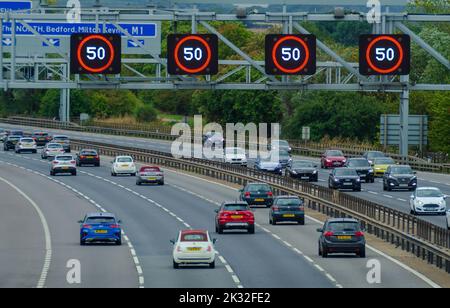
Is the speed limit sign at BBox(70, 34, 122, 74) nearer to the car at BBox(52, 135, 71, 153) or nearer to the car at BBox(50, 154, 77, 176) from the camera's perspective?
Result: the car at BBox(50, 154, 77, 176)

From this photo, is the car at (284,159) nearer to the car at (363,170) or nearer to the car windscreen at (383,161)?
the car windscreen at (383,161)

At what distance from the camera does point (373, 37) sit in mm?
53344

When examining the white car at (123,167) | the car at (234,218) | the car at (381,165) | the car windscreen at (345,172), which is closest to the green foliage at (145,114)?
the white car at (123,167)

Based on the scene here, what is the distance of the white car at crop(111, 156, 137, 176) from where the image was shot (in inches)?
3762

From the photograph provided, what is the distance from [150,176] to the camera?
87312mm

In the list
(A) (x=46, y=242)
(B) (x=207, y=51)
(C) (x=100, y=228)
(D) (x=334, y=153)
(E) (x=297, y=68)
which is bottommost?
(A) (x=46, y=242)

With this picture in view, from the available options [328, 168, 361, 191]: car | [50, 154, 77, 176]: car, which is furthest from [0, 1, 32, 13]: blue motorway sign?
[328, 168, 361, 191]: car

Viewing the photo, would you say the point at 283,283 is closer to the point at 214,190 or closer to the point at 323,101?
the point at 214,190

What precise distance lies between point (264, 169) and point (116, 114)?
8271 centimetres

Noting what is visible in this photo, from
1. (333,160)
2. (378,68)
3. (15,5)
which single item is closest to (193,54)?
(378,68)

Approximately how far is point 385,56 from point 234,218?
33.6 ft

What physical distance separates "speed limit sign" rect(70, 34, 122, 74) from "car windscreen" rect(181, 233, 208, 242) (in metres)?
8.98

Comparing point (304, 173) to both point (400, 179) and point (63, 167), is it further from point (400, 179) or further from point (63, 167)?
point (63, 167)

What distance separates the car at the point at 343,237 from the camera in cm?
4944
